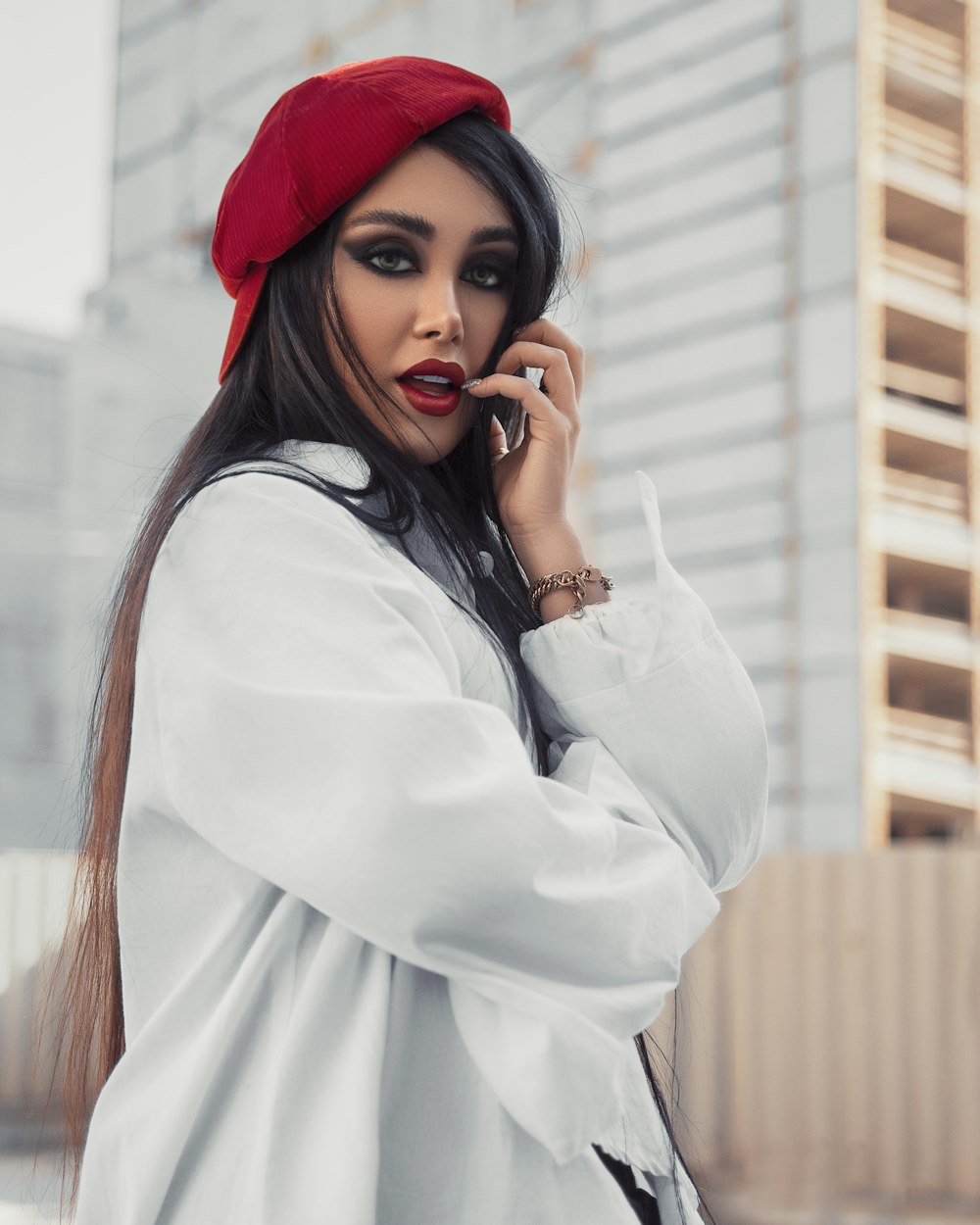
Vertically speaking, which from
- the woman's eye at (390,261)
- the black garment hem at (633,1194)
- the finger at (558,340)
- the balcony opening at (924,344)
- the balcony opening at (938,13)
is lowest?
the black garment hem at (633,1194)

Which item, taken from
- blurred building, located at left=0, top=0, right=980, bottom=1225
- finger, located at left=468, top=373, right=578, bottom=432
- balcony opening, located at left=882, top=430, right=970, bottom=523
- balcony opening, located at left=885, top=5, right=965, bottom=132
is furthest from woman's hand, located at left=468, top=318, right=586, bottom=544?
balcony opening, located at left=885, top=5, right=965, bottom=132

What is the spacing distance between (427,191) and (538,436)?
5.6 inches

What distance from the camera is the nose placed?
742mm

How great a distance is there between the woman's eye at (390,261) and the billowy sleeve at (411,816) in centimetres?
18

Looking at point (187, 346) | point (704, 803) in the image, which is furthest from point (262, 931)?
point (187, 346)

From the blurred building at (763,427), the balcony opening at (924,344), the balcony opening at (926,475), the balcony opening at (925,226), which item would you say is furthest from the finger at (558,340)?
the balcony opening at (925,226)

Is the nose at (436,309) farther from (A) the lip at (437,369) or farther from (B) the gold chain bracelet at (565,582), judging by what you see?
→ (B) the gold chain bracelet at (565,582)

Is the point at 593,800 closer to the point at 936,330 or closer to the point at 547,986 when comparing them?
the point at 547,986

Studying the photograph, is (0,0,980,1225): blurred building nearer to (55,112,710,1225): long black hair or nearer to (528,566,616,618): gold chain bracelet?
(55,112,710,1225): long black hair

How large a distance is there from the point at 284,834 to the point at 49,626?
7.94 m

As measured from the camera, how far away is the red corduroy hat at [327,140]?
0.73 meters

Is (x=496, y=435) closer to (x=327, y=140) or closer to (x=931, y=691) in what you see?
(x=327, y=140)

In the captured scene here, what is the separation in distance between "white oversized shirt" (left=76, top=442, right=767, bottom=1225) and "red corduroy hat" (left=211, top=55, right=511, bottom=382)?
161mm

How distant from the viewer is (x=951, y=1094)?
3.49 meters
